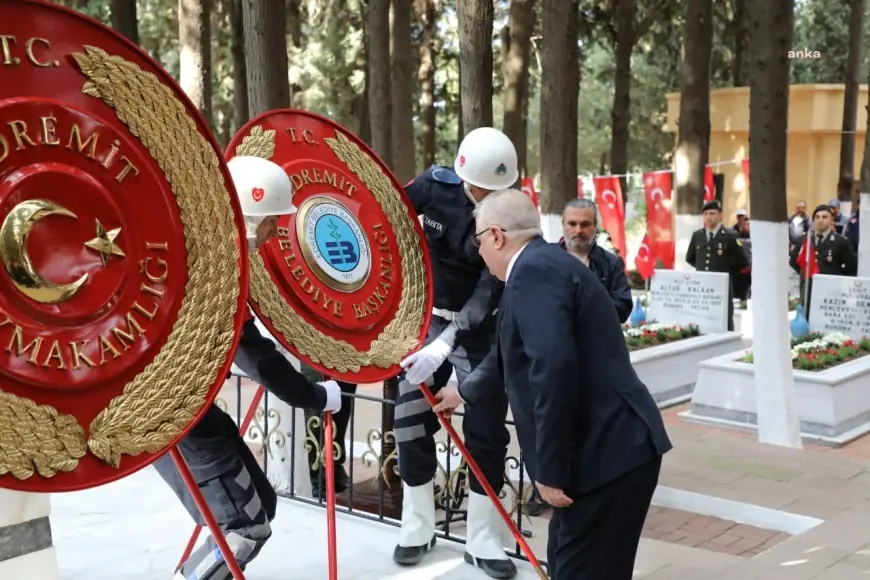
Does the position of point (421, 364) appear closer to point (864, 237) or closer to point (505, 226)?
point (505, 226)

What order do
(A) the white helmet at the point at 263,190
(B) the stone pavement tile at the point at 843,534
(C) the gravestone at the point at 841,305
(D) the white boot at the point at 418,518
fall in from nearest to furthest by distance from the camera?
1. (A) the white helmet at the point at 263,190
2. (D) the white boot at the point at 418,518
3. (B) the stone pavement tile at the point at 843,534
4. (C) the gravestone at the point at 841,305

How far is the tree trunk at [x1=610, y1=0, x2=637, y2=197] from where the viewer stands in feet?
67.2

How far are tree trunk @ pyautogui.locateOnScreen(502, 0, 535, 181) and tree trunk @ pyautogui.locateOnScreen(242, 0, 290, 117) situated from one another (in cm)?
787

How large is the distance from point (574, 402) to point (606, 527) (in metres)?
0.47

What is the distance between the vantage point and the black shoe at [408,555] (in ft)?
16.4

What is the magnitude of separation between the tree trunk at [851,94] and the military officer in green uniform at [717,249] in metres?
11.0

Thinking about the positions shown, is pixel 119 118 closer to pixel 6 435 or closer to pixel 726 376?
pixel 6 435

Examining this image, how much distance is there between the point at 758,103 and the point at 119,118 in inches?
260

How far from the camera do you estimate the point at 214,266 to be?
3.33 metres

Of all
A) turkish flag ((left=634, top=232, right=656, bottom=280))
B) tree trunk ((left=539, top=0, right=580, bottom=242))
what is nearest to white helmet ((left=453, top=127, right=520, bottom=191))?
tree trunk ((left=539, top=0, right=580, bottom=242))

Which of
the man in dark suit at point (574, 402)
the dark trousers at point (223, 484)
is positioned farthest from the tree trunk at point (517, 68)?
the man in dark suit at point (574, 402)

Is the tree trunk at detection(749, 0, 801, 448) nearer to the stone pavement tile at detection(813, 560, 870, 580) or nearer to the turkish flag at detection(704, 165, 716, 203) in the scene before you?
the stone pavement tile at detection(813, 560, 870, 580)

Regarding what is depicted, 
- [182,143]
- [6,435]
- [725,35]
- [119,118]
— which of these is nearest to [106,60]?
[119,118]

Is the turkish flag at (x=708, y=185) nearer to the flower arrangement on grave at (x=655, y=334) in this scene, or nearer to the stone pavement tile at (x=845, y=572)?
the flower arrangement on grave at (x=655, y=334)
